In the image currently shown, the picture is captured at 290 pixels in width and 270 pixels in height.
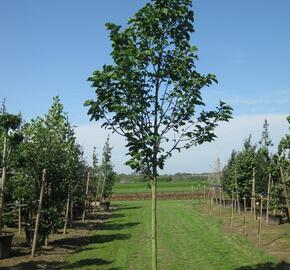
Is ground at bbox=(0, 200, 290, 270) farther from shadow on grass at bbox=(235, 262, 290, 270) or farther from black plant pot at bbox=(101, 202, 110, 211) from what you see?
black plant pot at bbox=(101, 202, 110, 211)

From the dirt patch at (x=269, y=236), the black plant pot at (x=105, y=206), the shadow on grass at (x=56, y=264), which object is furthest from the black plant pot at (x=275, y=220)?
the black plant pot at (x=105, y=206)

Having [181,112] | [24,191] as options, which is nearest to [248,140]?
[24,191]

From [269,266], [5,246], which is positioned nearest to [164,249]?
[269,266]

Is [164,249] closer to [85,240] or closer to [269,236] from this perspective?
[85,240]

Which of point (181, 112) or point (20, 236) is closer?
point (181, 112)

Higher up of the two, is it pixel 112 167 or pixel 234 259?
pixel 112 167

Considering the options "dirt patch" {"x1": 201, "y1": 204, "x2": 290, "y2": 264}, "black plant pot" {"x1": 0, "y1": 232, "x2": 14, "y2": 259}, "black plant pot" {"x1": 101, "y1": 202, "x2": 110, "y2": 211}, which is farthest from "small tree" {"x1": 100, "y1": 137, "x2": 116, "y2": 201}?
"black plant pot" {"x1": 0, "y1": 232, "x2": 14, "y2": 259}

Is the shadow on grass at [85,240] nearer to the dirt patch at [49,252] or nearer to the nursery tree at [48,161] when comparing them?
the dirt patch at [49,252]

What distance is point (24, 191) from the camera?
18609 mm

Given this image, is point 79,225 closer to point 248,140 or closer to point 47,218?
point 47,218

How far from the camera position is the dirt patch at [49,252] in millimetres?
15789

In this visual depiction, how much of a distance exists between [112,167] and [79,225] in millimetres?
22027

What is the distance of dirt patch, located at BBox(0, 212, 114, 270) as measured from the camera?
51.8 feet

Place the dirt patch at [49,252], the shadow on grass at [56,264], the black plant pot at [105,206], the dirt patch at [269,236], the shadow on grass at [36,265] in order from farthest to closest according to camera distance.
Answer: the black plant pot at [105,206] < the dirt patch at [269,236] < the dirt patch at [49,252] < the shadow on grass at [56,264] < the shadow on grass at [36,265]
